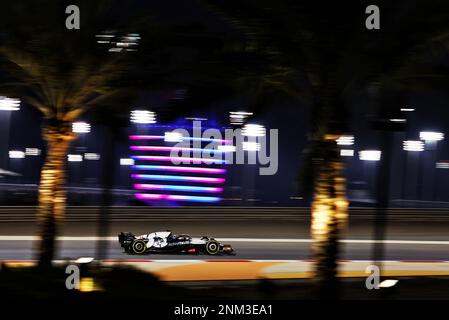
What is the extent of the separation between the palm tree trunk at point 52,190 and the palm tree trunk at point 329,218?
5.19 m

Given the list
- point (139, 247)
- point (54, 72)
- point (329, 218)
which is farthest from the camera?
point (139, 247)

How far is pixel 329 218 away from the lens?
974 centimetres

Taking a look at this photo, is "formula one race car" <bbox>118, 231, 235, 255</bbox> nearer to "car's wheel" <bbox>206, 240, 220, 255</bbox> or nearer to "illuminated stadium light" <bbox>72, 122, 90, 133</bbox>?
"car's wheel" <bbox>206, 240, 220, 255</bbox>

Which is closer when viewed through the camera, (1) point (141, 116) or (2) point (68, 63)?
(2) point (68, 63)

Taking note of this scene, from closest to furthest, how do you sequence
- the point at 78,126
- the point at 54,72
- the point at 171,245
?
1. the point at 54,72
2. the point at 78,126
3. the point at 171,245

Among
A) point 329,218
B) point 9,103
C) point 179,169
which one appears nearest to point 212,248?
point 9,103

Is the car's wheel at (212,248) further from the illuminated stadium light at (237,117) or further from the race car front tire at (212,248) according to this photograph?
the illuminated stadium light at (237,117)

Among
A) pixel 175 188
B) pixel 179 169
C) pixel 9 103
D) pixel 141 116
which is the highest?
pixel 9 103

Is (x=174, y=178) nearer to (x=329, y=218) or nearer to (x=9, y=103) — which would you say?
(x=9, y=103)

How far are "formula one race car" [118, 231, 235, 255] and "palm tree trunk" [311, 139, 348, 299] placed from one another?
8957 millimetres

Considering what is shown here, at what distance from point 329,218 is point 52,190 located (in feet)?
17.9
